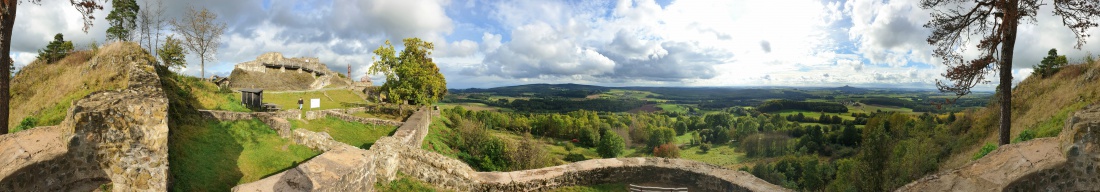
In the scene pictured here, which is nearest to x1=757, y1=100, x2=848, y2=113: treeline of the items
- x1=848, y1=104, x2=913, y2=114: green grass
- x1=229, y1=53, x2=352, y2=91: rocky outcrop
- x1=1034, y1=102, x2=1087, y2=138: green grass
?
x1=848, y1=104, x2=913, y2=114: green grass

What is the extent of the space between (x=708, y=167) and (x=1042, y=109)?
780 cm

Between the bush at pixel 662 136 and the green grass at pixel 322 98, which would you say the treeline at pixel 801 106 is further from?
the green grass at pixel 322 98

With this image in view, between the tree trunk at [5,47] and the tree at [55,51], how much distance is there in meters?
9.66

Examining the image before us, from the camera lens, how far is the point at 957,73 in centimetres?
847

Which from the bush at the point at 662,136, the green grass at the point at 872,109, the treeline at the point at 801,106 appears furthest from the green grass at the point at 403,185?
the treeline at the point at 801,106

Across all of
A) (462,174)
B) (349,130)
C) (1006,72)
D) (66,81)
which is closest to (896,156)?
(1006,72)

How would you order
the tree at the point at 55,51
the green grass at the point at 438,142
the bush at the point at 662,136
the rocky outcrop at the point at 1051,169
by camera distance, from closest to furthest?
the rocky outcrop at the point at 1051,169 < the tree at the point at 55,51 < the green grass at the point at 438,142 < the bush at the point at 662,136

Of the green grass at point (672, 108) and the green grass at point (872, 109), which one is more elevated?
the green grass at point (872, 109)

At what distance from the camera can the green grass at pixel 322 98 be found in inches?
982

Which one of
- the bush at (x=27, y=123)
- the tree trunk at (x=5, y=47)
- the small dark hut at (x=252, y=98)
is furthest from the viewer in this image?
the small dark hut at (x=252, y=98)

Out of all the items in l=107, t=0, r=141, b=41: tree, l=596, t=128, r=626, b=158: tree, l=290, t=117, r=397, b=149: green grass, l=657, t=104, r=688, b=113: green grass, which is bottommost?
l=596, t=128, r=626, b=158: tree

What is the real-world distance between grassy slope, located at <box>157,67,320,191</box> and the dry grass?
130 centimetres

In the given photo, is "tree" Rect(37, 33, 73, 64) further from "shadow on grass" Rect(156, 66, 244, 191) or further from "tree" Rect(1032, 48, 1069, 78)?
"tree" Rect(1032, 48, 1069, 78)

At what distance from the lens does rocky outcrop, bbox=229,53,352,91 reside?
30.8m
